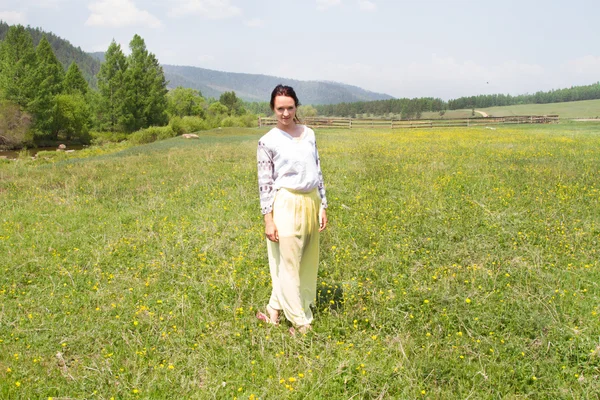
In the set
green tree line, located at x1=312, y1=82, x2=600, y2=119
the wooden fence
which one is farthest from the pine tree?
green tree line, located at x1=312, y1=82, x2=600, y2=119

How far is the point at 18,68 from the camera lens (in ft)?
166

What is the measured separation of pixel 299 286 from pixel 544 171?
10.2 m

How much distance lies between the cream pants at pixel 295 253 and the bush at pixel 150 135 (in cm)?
4694

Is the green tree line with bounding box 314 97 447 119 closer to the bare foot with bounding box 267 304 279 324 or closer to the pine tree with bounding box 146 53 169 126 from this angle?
the pine tree with bounding box 146 53 169 126

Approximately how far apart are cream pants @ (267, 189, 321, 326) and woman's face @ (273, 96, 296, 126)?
2.39 feet

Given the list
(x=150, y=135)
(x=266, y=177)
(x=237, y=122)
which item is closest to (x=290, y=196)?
(x=266, y=177)

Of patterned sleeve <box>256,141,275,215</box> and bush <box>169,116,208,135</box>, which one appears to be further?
bush <box>169,116,208,135</box>

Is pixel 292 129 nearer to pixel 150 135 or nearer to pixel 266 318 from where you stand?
pixel 266 318

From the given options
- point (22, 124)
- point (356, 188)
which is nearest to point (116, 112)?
point (22, 124)

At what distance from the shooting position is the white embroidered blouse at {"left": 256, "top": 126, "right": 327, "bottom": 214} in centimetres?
403

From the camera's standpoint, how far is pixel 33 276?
5.94 metres

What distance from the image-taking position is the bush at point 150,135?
47172 millimetres

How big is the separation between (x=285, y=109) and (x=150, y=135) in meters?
48.6

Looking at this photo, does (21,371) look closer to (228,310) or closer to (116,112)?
(228,310)
